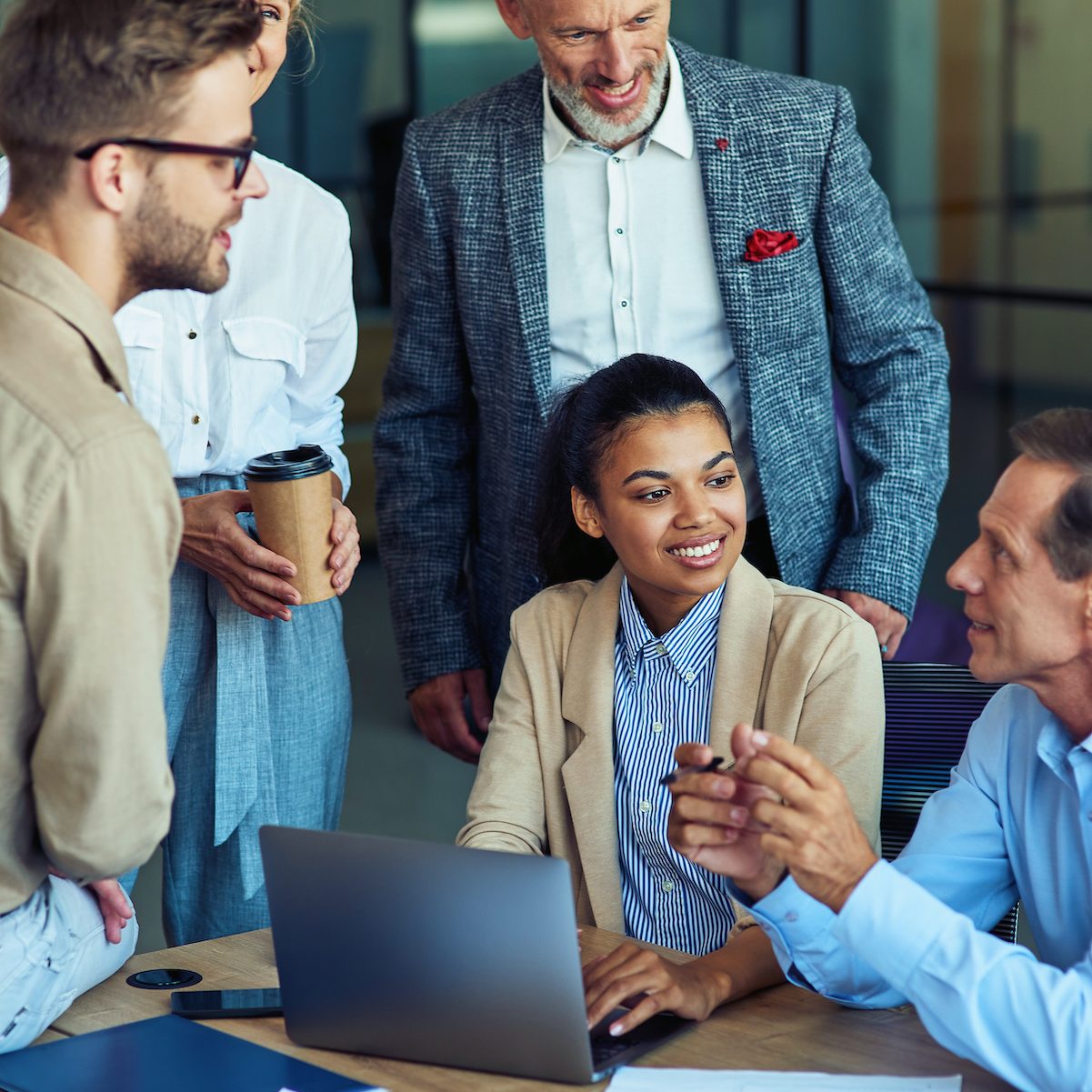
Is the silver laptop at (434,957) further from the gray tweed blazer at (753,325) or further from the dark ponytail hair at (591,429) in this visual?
the gray tweed blazer at (753,325)

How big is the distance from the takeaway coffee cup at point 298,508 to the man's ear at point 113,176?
1.84 ft

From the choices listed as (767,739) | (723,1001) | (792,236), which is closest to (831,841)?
(767,739)

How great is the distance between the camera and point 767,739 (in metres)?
1.59

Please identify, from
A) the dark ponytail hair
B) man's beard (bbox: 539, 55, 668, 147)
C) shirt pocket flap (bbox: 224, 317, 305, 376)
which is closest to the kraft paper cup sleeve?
shirt pocket flap (bbox: 224, 317, 305, 376)

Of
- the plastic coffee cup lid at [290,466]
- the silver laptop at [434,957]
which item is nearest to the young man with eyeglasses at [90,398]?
the silver laptop at [434,957]

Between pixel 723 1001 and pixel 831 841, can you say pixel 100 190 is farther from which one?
pixel 723 1001

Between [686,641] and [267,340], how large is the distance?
746 millimetres

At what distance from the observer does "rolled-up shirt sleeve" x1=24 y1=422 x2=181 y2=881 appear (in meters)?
1.43

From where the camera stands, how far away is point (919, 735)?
7.34ft

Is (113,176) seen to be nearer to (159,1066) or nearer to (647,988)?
(159,1066)

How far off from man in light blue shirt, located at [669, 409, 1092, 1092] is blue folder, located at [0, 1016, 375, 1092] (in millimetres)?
448

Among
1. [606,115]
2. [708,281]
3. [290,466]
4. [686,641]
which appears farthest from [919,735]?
[606,115]

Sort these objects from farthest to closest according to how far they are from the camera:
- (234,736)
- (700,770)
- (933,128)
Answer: (933,128), (234,736), (700,770)

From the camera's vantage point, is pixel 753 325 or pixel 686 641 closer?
pixel 686 641
